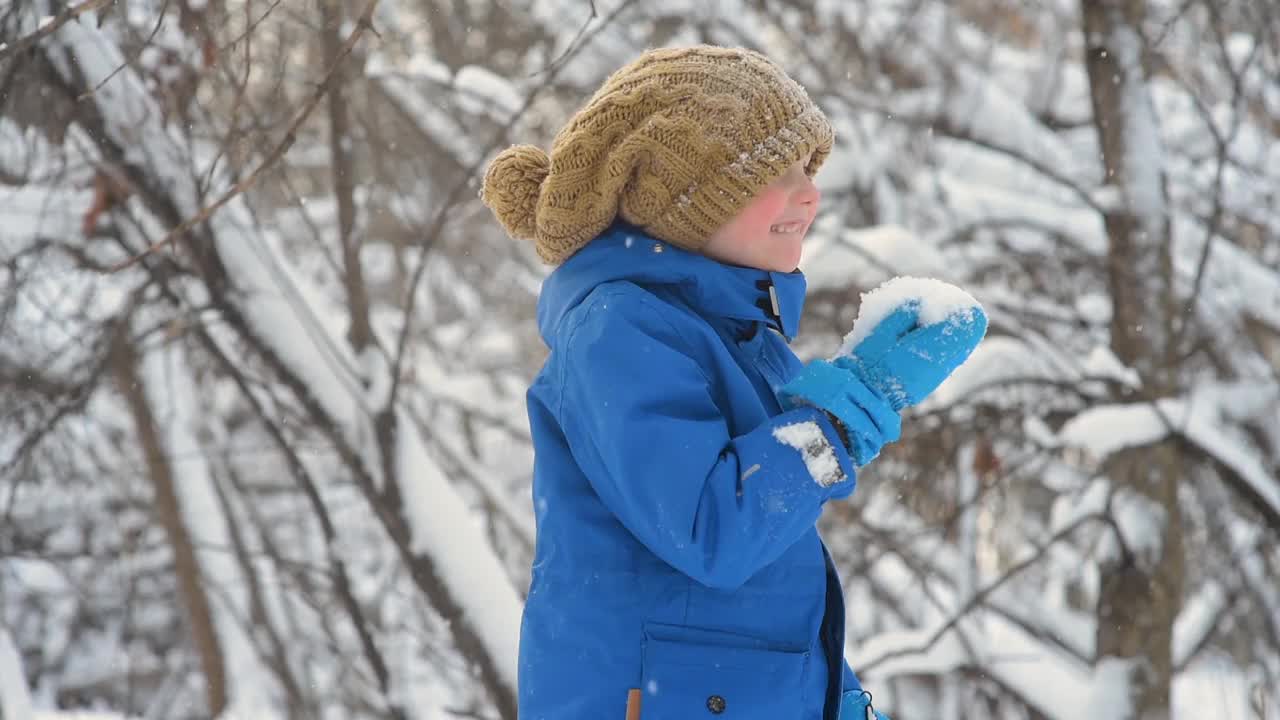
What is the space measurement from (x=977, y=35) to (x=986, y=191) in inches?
79.7

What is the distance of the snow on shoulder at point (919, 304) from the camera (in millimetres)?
1277

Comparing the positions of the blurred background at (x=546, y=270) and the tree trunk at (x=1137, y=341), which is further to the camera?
the tree trunk at (x=1137, y=341)

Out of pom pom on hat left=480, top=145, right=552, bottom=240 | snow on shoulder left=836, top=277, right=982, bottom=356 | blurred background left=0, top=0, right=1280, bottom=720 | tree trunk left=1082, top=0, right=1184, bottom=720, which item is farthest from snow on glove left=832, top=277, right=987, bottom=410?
tree trunk left=1082, top=0, right=1184, bottom=720

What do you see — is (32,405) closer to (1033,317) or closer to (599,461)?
(599,461)

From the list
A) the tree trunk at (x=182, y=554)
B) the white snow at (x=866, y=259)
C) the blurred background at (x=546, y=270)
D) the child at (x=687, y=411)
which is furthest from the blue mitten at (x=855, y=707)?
the tree trunk at (x=182, y=554)

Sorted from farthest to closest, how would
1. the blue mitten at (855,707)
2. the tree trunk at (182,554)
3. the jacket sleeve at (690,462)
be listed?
the tree trunk at (182,554) < the blue mitten at (855,707) < the jacket sleeve at (690,462)

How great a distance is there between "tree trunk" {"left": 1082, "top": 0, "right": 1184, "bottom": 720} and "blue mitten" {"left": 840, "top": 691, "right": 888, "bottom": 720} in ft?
5.66

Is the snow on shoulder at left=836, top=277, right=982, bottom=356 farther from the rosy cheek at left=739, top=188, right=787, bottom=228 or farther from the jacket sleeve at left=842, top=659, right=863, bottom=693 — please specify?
the jacket sleeve at left=842, top=659, right=863, bottom=693

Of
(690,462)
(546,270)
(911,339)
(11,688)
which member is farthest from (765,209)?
(546,270)

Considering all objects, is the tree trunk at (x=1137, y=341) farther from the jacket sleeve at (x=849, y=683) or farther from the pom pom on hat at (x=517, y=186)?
the pom pom on hat at (x=517, y=186)

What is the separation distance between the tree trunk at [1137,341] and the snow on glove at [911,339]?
72.5 inches

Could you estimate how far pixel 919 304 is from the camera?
1.29 meters

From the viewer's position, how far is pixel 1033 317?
3928mm

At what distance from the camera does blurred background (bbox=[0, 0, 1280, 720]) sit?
2.44 metres
